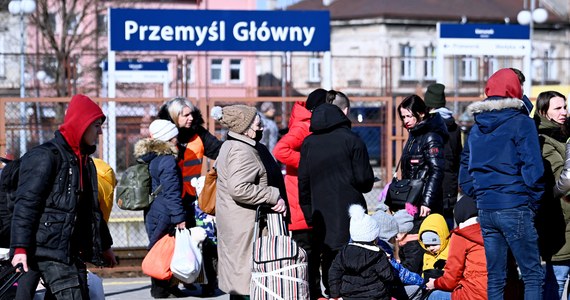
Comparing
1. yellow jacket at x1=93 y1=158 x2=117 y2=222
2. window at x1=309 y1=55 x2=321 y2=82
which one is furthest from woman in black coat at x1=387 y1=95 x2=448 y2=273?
window at x1=309 y1=55 x2=321 y2=82

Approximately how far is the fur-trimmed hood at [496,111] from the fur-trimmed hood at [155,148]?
330 centimetres

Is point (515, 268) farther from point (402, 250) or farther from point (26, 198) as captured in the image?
point (26, 198)

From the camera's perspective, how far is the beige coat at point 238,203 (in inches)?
325

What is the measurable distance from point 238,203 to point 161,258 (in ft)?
7.49

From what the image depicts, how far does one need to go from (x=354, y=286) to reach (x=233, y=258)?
1.00 m

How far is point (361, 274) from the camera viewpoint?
313 inches

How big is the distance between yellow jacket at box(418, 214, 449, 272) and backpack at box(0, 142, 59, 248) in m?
3.26

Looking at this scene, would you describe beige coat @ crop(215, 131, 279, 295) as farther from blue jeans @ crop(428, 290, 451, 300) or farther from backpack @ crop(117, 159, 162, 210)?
backpack @ crop(117, 159, 162, 210)

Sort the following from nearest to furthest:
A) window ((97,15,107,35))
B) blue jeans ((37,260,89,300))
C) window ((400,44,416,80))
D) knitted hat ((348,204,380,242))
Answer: blue jeans ((37,260,89,300)), knitted hat ((348,204,380,242)), window ((97,15,107,35)), window ((400,44,416,80))

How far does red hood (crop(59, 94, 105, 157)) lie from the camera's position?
22.7 ft

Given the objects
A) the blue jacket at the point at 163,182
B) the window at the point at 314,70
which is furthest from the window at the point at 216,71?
the blue jacket at the point at 163,182

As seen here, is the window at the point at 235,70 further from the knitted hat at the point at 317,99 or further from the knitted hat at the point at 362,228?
the knitted hat at the point at 362,228

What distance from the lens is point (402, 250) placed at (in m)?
9.41

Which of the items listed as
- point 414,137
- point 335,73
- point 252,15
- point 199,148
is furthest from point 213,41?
point 335,73
